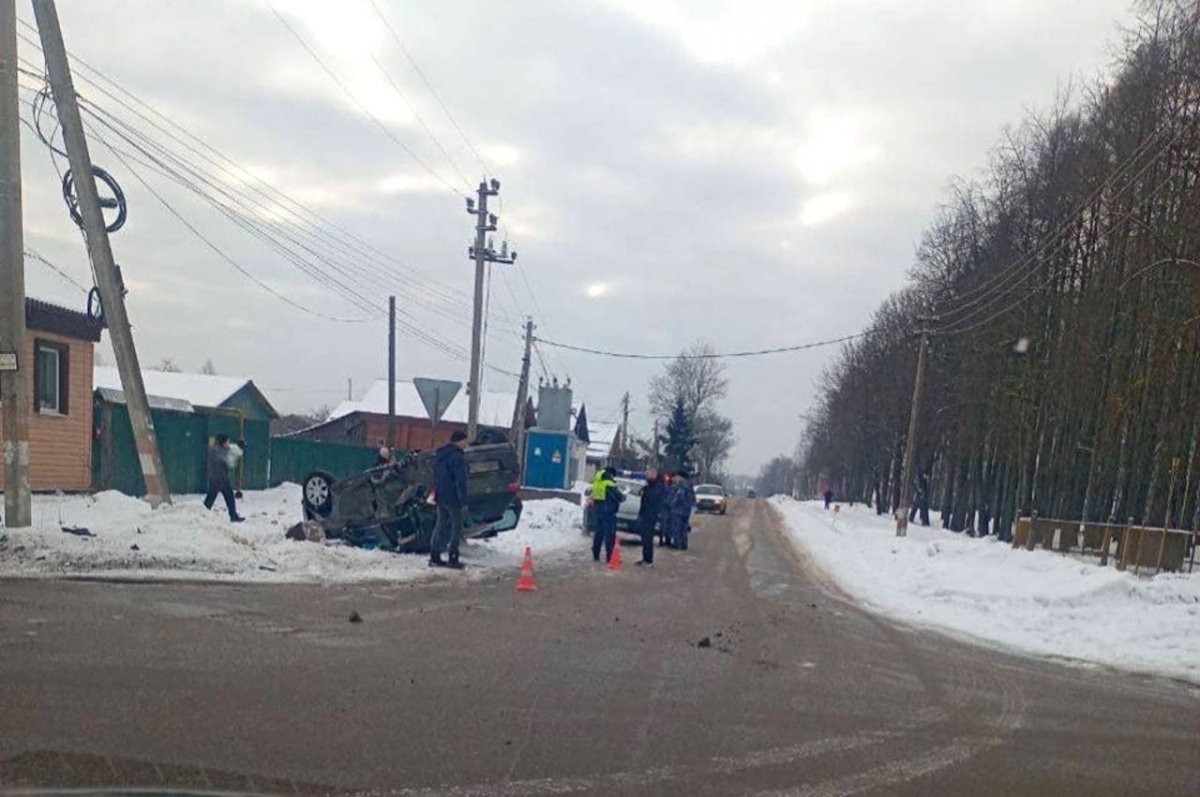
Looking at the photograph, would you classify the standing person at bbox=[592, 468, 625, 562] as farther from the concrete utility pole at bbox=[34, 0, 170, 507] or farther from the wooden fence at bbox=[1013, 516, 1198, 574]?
the wooden fence at bbox=[1013, 516, 1198, 574]

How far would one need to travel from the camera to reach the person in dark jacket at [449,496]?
1320 cm

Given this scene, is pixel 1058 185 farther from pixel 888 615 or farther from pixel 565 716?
pixel 565 716

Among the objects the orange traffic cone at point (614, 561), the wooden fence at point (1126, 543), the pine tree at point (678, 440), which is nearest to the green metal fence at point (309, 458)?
the orange traffic cone at point (614, 561)

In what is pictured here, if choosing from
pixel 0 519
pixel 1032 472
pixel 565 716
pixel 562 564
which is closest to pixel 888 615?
pixel 562 564

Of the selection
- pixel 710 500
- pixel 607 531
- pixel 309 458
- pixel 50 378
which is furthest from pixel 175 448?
pixel 710 500

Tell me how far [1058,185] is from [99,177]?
2719 centimetres

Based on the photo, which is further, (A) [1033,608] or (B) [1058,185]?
(B) [1058,185]

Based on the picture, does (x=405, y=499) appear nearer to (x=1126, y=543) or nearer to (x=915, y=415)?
(x=1126, y=543)

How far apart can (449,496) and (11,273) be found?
19.4ft

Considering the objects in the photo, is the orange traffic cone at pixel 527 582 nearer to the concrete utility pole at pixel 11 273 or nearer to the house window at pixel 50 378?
the concrete utility pole at pixel 11 273

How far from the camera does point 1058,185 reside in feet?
100

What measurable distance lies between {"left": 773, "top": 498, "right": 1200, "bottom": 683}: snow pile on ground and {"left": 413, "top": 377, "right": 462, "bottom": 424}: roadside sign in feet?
25.9

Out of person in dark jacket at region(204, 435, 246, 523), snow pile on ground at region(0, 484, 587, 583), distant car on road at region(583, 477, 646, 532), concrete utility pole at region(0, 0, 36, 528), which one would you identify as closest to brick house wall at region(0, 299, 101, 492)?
snow pile on ground at region(0, 484, 587, 583)

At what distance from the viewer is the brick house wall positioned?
1845 centimetres
